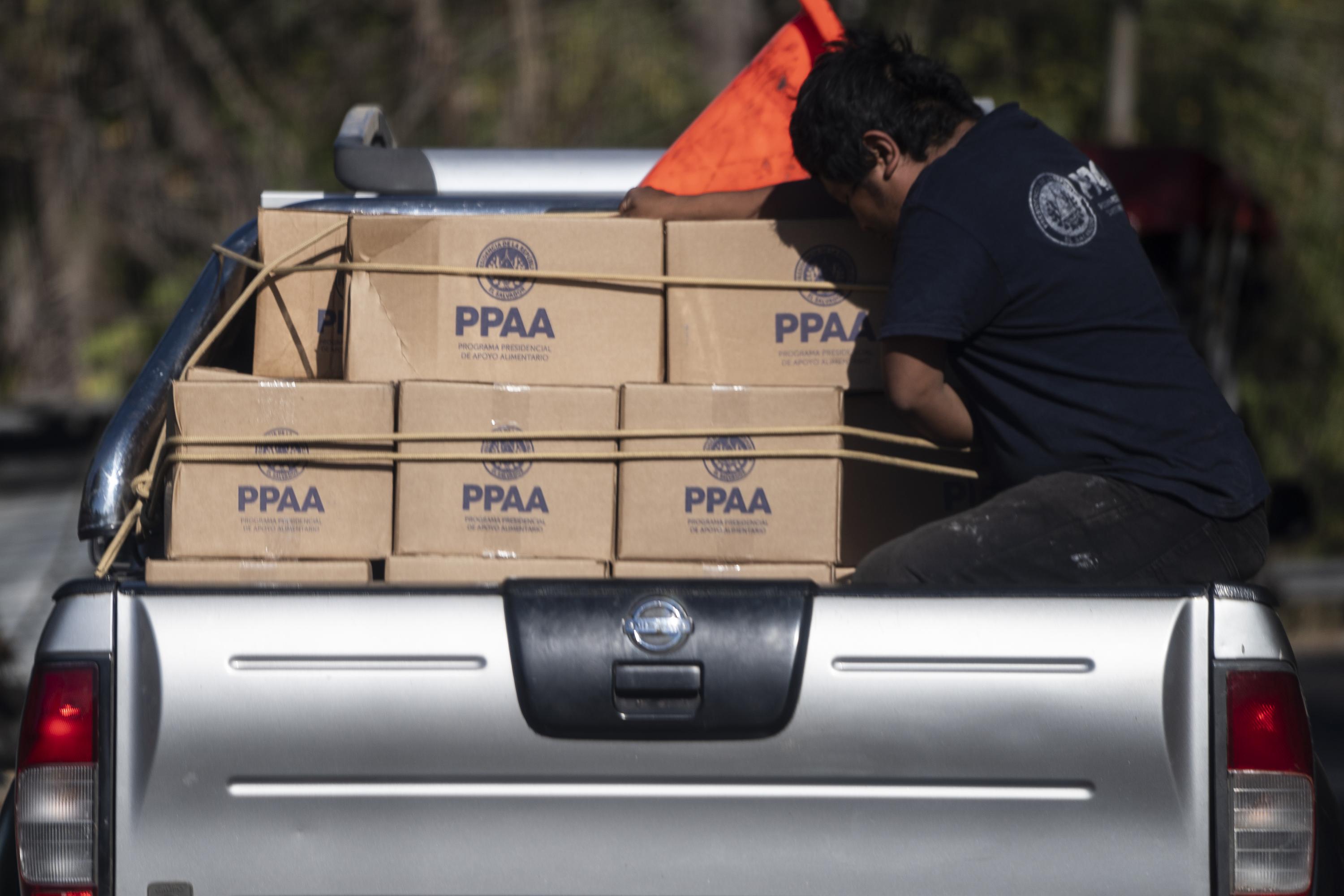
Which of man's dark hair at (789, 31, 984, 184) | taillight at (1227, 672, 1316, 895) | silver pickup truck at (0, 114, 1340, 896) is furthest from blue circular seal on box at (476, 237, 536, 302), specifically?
taillight at (1227, 672, 1316, 895)

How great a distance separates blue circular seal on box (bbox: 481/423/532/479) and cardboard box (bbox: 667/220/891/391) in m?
0.38

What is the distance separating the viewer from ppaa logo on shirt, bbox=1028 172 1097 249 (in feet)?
7.95

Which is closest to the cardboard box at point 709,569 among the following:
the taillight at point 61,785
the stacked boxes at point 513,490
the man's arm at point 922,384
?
the stacked boxes at point 513,490

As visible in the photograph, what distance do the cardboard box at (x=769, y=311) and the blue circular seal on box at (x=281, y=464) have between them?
70cm

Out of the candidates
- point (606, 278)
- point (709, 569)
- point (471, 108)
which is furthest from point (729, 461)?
point (471, 108)

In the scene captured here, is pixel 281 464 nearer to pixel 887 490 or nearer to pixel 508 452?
pixel 508 452

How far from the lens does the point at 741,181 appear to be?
2914 mm

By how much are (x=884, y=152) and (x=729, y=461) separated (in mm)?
703

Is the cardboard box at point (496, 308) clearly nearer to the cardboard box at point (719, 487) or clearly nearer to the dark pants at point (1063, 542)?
the cardboard box at point (719, 487)

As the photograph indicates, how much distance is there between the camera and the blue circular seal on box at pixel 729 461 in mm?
2314

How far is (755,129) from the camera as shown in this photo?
9.73 feet

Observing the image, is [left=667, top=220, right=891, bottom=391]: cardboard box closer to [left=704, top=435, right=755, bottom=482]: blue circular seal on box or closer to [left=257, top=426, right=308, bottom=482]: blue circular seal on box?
[left=704, top=435, right=755, bottom=482]: blue circular seal on box

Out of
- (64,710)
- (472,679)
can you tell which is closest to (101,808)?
(64,710)

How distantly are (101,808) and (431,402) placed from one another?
31.7 inches
